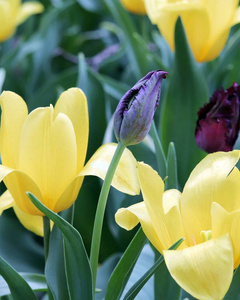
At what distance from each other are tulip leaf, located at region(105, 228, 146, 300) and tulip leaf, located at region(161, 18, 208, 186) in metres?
0.36

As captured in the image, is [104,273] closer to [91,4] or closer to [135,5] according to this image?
[135,5]

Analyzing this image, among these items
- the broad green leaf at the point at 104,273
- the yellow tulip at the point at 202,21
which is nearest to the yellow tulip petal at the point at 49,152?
the broad green leaf at the point at 104,273

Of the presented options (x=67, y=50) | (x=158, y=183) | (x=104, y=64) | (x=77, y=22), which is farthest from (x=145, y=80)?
(x=77, y=22)

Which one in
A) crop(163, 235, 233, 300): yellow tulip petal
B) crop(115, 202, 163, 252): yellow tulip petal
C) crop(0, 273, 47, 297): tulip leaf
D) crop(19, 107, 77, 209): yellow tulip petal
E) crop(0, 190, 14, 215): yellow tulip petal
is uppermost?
crop(19, 107, 77, 209): yellow tulip petal

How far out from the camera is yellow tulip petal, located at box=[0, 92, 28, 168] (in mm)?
512

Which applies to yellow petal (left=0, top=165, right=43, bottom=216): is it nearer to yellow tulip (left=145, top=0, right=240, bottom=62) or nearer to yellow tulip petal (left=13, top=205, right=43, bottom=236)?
yellow tulip petal (left=13, top=205, right=43, bottom=236)

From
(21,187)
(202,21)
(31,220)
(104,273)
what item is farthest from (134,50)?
(21,187)

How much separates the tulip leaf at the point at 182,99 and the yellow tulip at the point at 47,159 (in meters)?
0.35

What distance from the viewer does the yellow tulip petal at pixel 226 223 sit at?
0.43m

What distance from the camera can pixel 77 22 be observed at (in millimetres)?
1838

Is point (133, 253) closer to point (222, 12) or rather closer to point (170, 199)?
point (170, 199)

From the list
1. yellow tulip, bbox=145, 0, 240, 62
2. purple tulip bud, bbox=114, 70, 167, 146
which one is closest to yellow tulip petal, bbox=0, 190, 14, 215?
purple tulip bud, bbox=114, 70, 167, 146

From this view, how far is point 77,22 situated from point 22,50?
41 cm

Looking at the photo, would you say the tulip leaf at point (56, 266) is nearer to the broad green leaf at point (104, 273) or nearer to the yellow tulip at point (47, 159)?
the yellow tulip at point (47, 159)
